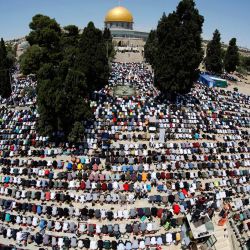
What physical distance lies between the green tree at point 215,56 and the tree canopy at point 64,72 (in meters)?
40.3

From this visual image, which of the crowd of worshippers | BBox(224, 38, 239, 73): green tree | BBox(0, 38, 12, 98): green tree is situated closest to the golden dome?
BBox(224, 38, 239, 73): green tree

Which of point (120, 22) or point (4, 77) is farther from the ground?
point (120, 22)

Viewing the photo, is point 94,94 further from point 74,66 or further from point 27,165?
point 27,165

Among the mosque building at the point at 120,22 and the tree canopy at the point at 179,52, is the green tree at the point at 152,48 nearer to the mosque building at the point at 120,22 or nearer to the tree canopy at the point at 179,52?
the tree canopy at the point at 179,52

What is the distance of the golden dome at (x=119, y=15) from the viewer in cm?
14825

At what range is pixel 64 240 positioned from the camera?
89.9ft

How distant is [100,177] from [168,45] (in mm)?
30359

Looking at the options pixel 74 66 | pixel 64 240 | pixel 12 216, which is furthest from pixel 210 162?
pixel 74 66

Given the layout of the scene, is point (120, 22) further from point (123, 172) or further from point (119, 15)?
point (123, 172)

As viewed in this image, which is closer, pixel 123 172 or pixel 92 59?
pixel 123 172

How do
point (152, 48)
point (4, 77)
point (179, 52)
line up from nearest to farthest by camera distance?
1. point (179, 52)
2. point (4, 77)
3. point (152, 48)

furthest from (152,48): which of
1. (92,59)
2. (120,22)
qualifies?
(120,22)

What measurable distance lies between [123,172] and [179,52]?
2681 cm

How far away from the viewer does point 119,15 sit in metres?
148
